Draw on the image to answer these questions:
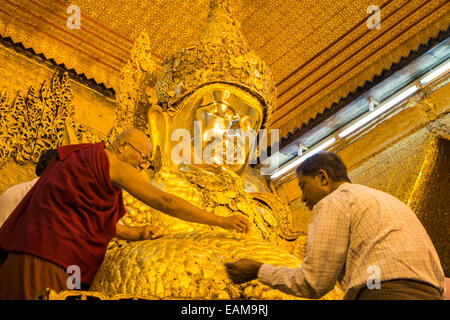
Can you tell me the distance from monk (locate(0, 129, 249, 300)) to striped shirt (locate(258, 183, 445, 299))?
0.53 meters

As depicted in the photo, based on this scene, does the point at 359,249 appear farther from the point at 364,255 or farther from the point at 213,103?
the point at 213,103

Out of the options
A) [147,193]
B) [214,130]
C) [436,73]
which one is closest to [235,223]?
[147,193]

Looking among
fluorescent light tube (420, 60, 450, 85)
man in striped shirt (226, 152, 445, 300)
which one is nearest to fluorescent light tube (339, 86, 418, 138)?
fluorescent light tube (420, 60, 450, 85)

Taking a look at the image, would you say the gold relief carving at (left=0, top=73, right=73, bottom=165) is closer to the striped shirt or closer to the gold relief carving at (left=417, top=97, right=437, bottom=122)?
the gold relief carving at (left=417, top=97, right=437, bottom=122)

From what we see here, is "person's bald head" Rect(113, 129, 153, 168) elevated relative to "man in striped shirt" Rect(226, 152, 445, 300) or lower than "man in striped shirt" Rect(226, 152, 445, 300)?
elevated

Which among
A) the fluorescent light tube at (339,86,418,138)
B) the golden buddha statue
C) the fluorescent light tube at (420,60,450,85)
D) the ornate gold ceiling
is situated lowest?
the golden buddha statue

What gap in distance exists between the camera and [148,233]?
2166 mm

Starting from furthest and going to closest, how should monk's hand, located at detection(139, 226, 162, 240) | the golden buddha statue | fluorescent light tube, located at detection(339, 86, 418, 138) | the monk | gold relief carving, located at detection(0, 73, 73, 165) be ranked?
fluorescent light tube, located at detection(339, 86, 418, 138) → gold relief carving, located at detection(0, 73, 73, 165) → the golden buddha statue → monk's hand, located at detection(139, 226, 162, 240) → the monk

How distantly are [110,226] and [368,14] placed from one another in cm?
298

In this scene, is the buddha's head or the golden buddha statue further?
the buddha's head

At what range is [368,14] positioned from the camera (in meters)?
4.22

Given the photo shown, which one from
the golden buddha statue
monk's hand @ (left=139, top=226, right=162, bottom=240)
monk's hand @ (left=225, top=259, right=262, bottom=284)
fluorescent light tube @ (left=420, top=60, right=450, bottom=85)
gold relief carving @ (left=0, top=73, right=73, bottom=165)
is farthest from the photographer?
fluorescent light tube @ (left=420, top=60, right=450, bottom=85)

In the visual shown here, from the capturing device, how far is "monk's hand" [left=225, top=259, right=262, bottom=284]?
1.52m
